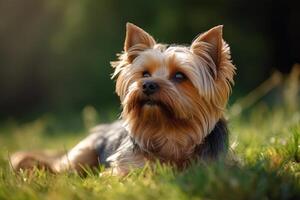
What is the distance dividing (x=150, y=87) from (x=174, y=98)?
0.24 metres

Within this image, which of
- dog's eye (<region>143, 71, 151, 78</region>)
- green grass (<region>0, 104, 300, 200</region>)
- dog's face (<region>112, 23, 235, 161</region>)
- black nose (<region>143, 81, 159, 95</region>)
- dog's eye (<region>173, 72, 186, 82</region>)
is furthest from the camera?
dog's eye (<region>143, 71, 151, 78</region>)

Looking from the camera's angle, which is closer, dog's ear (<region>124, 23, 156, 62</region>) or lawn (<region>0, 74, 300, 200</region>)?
lawn (<region>0, 74, 300, 200</region>)

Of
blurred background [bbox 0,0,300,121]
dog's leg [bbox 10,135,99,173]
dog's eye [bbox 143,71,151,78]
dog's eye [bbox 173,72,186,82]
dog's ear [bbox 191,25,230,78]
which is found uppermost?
dog's ear [bbox 191,25,230,78]

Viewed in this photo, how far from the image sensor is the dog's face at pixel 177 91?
646cm

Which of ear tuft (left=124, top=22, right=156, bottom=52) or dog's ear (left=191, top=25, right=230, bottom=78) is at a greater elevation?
ear tuft (left=124, top=22, right=156, bottom=52)

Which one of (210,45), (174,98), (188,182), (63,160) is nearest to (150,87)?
(174,98)

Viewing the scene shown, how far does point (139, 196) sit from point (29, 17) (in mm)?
16040

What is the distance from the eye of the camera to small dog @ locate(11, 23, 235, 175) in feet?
21.2

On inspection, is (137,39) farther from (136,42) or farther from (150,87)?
(150,87)

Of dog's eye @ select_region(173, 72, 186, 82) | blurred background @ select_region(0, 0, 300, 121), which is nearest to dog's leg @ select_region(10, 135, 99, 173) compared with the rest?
dog's eye @ select_region(173, 72, 186, 82)

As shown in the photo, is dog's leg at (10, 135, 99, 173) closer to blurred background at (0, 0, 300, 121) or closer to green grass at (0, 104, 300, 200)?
green grass at (0, 104, 300, 200)

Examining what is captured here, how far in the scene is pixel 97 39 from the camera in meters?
20.3

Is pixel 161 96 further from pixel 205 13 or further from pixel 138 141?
pixel 205 13

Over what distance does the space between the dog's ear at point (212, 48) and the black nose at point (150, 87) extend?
2.20ft
